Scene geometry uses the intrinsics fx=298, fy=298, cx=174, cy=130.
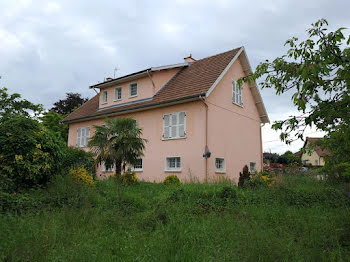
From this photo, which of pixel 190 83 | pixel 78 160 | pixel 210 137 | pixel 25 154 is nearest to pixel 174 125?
pixel 210 137

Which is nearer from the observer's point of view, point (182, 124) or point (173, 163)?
point (182, 124)

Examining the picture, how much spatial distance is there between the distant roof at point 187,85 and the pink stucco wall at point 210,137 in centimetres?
53

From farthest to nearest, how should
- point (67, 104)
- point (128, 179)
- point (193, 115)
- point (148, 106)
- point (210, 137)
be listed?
point (67, 104) → point (148, 106) → point (193, 115) → point (210, 137) → point (128, 179)

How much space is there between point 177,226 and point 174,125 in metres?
10.5

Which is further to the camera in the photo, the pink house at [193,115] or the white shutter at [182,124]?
the white shutter at [182,124]

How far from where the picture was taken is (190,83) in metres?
16.2

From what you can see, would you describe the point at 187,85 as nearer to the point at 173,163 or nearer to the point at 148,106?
the point at 148,106

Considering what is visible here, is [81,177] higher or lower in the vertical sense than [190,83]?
lower

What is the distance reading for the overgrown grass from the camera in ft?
14.2

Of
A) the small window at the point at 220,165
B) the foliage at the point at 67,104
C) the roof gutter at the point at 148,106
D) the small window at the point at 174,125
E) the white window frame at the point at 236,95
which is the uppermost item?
the foliage at the point at 67,104

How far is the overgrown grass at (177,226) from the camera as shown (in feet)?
14.2

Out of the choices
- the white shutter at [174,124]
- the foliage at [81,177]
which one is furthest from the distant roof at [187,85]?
the foliage at [81,177]

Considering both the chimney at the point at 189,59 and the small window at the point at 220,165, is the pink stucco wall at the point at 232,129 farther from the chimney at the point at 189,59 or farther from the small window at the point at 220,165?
the chimney at the point at 189,59

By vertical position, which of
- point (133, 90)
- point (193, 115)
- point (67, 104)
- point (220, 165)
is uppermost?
point (67, 104)
